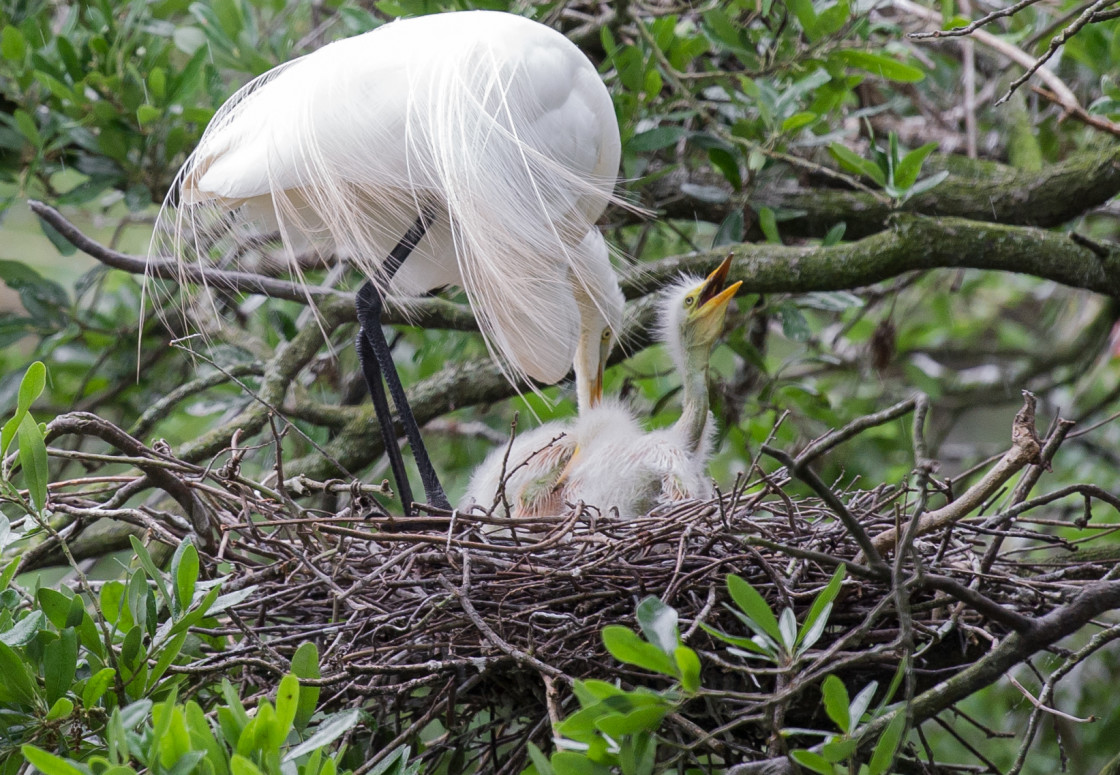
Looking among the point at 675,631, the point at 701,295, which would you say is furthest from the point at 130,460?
the point at 701,295

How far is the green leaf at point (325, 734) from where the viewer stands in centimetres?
114

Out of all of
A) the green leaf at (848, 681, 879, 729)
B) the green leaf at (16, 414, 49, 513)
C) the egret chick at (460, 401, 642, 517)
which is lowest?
the egret chick at (460, 401, 642, 517)

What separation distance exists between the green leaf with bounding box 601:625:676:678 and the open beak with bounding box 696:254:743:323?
1.13 metres

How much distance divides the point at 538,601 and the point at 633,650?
0.54m

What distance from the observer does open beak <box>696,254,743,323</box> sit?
2.11 m

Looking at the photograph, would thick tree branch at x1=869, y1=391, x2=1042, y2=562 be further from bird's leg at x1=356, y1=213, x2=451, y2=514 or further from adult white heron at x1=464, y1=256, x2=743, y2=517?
bird's leg at x1=356, y1=213, x2=451, y2=514

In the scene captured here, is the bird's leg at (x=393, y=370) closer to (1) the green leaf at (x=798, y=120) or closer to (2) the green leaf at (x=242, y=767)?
(1) the green leaf at (x=798, y=120)

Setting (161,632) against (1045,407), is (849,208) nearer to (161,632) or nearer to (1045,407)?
(1045,407)

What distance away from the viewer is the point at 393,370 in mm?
2197

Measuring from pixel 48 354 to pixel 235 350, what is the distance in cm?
56

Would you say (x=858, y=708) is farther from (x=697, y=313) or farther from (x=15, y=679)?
(x=697, y=313)

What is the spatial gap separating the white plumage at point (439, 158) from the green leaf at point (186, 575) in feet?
2.21

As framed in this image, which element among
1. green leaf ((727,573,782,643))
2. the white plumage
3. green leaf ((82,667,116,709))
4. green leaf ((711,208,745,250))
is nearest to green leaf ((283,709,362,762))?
green leaf ((82,667,116,709))


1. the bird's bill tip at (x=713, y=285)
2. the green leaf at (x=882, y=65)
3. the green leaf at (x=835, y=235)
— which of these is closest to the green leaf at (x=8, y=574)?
the bird's bill tip at (x=713, y=285)
